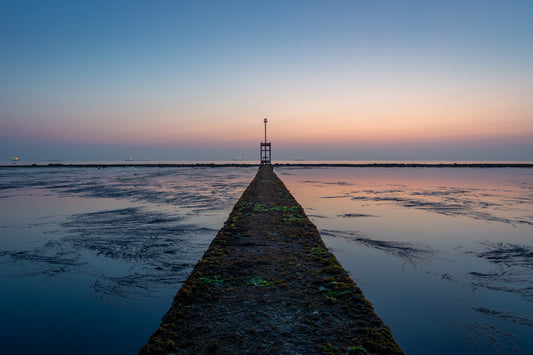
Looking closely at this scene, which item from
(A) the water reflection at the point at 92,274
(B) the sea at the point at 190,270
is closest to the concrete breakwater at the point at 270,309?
(B) the sea at the point at 190,270

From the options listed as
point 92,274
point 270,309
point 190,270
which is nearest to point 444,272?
point 270,309

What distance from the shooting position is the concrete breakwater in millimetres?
→ 3141

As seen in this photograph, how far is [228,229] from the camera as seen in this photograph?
8.20 meters

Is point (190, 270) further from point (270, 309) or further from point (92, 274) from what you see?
point (270, 309)

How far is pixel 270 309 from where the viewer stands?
3.90 meters

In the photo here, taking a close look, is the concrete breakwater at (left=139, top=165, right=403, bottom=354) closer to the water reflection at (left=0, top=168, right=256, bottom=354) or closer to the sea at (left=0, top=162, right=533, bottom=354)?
the sea at (left=0, top=162, right=533, bottom=354)

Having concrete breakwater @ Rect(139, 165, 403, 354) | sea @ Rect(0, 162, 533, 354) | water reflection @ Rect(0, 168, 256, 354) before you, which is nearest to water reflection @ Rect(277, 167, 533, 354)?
sea @ Rect(0, 162, 533, 354)

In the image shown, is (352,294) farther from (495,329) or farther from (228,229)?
(228,229)

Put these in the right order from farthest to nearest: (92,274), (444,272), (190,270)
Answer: (444,272) → (190,270) → (92,274)

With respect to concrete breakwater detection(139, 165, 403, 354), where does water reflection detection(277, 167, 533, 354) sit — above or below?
below

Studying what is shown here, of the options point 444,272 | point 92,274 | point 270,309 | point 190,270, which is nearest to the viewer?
point 270,309

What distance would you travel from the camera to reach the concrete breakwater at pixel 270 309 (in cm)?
314

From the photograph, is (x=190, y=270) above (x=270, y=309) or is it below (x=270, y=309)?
below

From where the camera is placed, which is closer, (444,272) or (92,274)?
(92,274)
